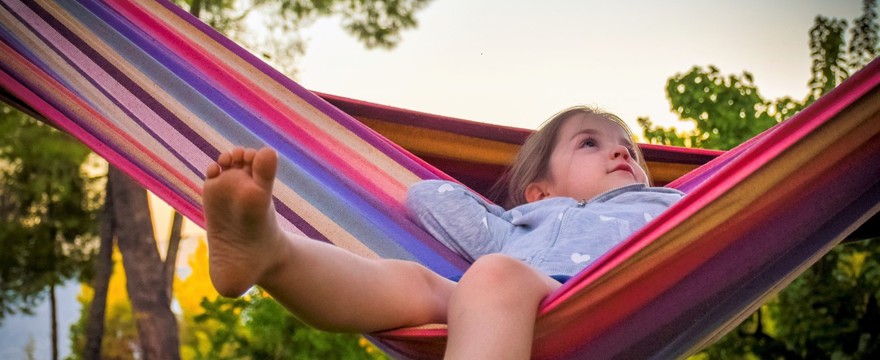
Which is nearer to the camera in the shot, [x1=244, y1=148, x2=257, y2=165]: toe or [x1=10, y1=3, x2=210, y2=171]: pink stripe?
[x1=244, y1=148, x2=257, y2=165]: toe

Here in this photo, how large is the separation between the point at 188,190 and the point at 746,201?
102 cm

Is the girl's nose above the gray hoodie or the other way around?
above

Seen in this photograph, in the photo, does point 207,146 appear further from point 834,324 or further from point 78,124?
point 834,324

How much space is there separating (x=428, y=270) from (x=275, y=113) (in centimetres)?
66

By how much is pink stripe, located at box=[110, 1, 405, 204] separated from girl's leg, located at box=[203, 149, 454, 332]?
0.47 m

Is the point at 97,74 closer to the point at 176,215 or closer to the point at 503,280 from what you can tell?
the point at 503,280

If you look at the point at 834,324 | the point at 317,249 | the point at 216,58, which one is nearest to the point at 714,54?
the point at 834,324

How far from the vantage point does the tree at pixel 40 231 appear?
7.57 m

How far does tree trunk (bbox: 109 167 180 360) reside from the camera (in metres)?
4.03

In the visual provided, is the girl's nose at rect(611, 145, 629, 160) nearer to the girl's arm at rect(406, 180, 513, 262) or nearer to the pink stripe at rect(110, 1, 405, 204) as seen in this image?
the girl's arm at rect(406, 180, 513, 262)

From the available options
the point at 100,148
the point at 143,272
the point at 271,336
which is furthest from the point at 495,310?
the point at 271,336

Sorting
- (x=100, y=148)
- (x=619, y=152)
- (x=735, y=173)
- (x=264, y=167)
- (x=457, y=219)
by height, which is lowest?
(x=264, y=167)

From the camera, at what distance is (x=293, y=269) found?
1281 millimetres

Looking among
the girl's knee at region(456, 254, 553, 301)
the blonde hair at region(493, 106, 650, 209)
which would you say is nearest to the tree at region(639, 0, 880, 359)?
the blonde hair at region(493, 106, 650, 209)
